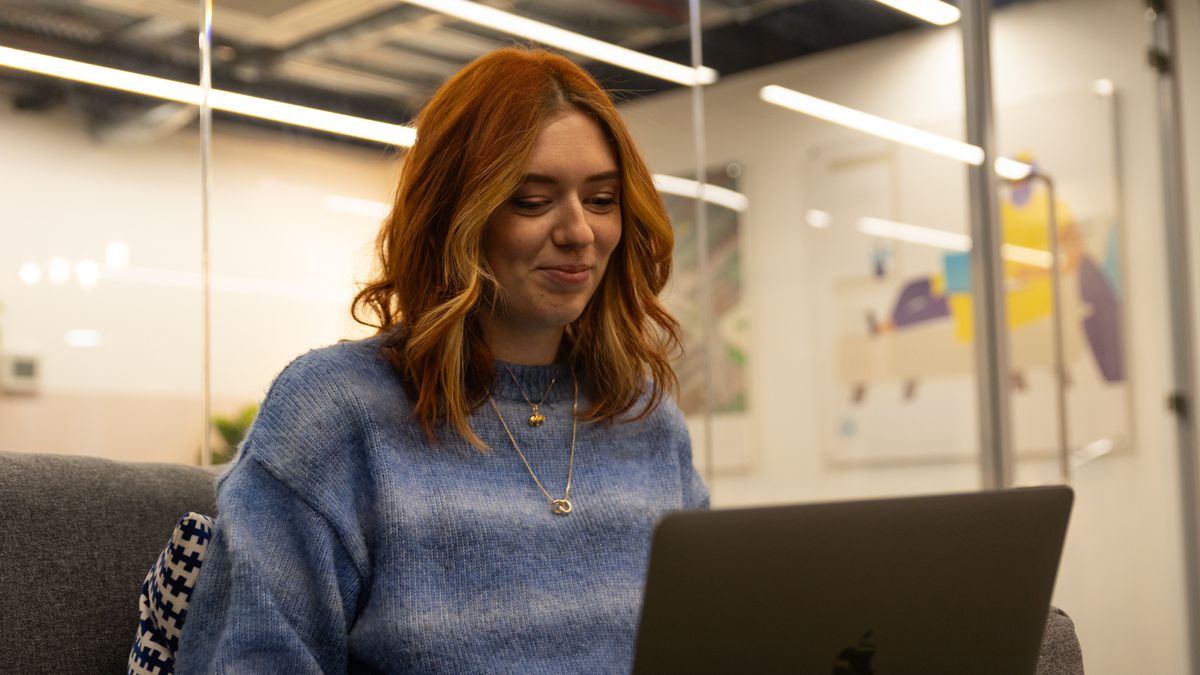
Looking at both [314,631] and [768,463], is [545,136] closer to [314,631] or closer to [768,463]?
[314,631]

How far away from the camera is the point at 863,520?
3.17ft

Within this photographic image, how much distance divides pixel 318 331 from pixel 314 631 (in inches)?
54.8

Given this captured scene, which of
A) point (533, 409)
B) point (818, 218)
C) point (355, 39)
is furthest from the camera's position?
point (818, 218)

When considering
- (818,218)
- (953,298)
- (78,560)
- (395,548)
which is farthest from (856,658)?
(953,298)

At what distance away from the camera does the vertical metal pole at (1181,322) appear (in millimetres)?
4145

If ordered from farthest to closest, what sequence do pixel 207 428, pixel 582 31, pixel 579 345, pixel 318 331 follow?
1. pixel 582 31
2. pixel 318 331
3. pixel 207 428
4. pixel 579 345

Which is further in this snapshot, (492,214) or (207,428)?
(207,428)

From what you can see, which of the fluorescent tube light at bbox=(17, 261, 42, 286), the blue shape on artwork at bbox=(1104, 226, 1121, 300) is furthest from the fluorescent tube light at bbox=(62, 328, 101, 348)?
the blue shape on artwork at bbox=(1104, 226, 1121, 300)

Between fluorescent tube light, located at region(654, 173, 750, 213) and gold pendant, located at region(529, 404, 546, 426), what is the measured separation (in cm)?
197

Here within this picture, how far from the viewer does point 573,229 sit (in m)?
1.50

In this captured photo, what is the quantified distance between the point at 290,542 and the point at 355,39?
1.75 meters

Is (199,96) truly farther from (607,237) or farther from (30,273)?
(607,237)

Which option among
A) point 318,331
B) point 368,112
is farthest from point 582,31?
point 318,331

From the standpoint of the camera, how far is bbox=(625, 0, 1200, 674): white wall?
372 centimetres
